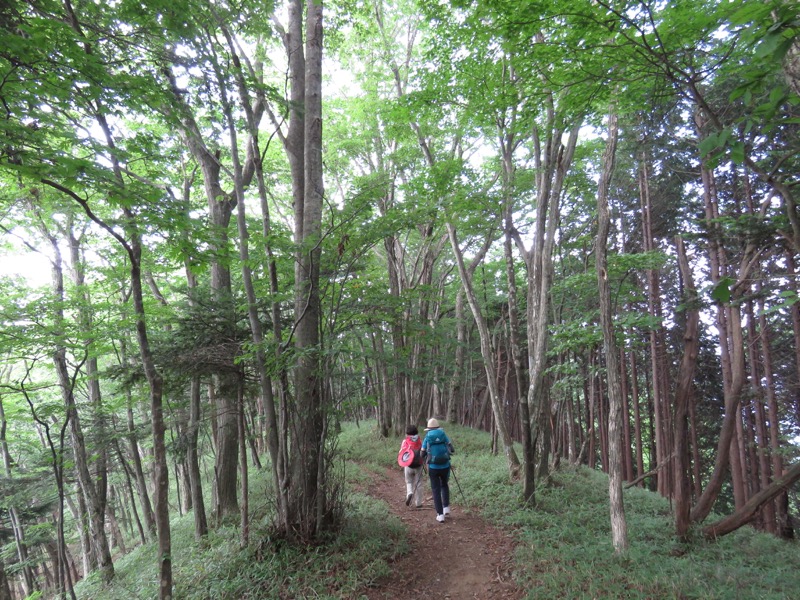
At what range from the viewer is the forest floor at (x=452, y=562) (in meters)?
5.02

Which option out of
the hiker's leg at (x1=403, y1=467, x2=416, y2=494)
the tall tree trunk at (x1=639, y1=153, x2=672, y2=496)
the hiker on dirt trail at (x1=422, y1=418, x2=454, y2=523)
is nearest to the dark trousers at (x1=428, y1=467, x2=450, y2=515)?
the hiker on dirt trail at (x1=422, y1=418, x2=454, y2=523)

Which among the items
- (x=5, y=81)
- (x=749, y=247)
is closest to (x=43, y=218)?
(x=5, y=81)

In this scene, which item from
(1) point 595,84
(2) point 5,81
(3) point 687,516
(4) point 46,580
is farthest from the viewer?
(4) point 46,580

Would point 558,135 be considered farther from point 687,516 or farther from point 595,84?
point 687,516

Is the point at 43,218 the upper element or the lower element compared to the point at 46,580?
upper

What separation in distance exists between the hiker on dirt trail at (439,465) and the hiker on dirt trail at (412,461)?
527 mm

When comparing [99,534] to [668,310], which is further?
[668,310]

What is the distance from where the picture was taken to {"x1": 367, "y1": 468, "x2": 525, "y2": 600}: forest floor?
5023 millimetres

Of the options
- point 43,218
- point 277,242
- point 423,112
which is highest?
point 423,112

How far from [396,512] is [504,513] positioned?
78.2 inches

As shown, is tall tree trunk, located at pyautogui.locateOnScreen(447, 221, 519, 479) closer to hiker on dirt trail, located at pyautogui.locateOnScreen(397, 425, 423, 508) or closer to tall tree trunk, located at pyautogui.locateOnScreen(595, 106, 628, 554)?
hiker on dirt trail, located at pyautogui.locateOnScreen(397, 425, 423, 508)

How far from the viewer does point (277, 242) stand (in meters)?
5.34

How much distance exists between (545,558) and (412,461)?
112 inches

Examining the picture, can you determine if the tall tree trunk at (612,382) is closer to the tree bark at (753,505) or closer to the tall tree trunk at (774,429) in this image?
the tree bark at (753,505)
